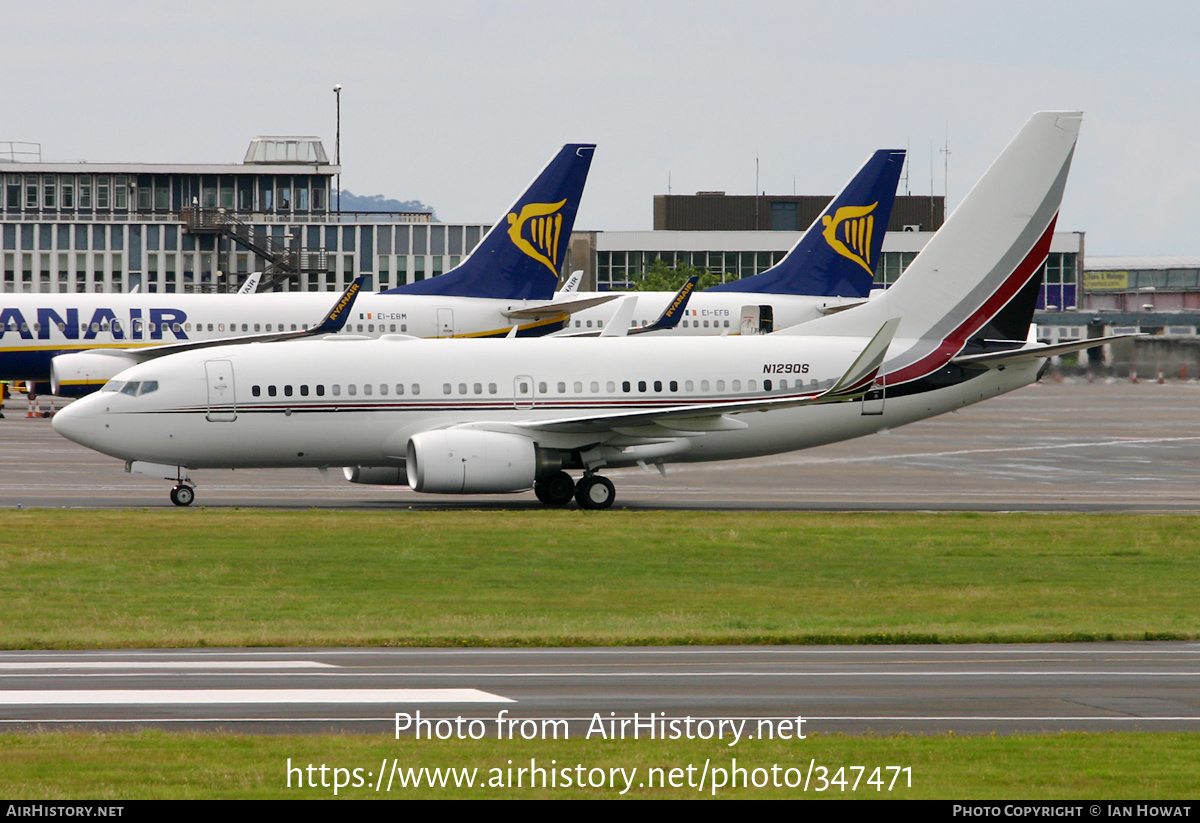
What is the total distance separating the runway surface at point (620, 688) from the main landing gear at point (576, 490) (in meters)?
17.4

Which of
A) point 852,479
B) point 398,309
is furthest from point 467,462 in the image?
point 398,309

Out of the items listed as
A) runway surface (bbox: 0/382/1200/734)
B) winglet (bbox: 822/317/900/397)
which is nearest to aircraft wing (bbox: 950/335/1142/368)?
winglet (bbox: 822/317/900/397)

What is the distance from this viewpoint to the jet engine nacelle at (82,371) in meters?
53.8

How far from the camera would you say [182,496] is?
37250 millimetres

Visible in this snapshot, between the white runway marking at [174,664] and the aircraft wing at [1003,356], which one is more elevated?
the aircraft wing at [1003,356]

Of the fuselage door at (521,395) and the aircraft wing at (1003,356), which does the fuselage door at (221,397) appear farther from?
the aircraft wing at (1003,356)

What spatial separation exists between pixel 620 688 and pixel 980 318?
25527 mm

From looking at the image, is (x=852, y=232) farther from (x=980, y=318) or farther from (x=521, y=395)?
(x=521, y=395)

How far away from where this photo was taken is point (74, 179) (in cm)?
12519

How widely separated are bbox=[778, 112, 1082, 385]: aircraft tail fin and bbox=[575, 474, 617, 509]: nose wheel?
8.57 metres

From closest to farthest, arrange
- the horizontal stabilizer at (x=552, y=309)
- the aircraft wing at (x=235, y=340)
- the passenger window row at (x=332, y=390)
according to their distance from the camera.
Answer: the passenger window row at (x=332, y=390), the aircraft wing at (x=235, y=340), the horizontal stabilizer at (x=552, y=309)

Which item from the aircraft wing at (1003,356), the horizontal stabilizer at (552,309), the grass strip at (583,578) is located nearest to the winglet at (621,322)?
the horizontal stabilizer at (552,309)

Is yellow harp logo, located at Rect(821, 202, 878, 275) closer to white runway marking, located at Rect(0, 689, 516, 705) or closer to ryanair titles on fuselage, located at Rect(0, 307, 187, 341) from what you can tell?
ryanair titles on fuselage, located at Rect(0, 307, 187, 341)

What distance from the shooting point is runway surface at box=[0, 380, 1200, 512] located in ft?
131
